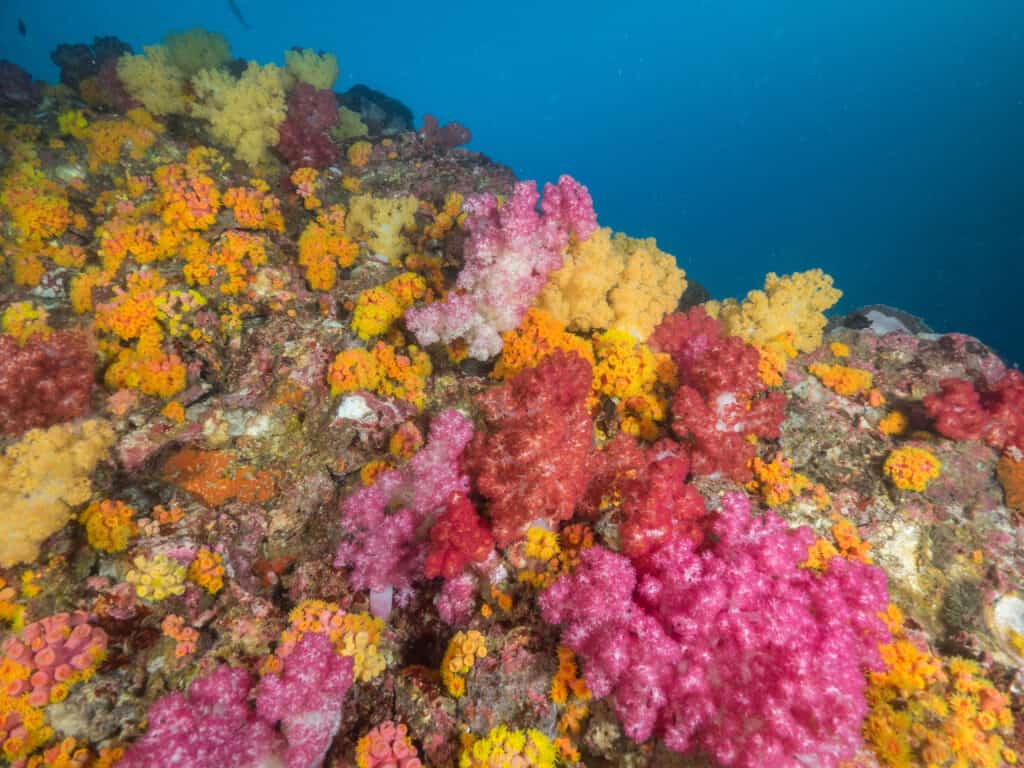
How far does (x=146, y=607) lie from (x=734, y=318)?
29.9 feet

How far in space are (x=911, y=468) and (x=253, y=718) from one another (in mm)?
8204

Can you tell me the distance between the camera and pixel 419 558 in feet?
18.4

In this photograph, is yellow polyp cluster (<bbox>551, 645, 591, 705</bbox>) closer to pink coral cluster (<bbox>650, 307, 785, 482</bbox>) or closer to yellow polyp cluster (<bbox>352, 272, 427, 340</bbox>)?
pink coral cluster (<bbox>650, 307, 785, 482</bbox>)

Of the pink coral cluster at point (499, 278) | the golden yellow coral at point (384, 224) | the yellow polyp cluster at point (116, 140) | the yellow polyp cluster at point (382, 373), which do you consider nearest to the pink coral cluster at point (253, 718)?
the yellow polyp cluster at point (382, 373)

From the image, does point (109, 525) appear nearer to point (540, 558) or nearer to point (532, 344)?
point (540, 558)

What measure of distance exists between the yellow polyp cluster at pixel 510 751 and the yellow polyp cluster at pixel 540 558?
4.45ft

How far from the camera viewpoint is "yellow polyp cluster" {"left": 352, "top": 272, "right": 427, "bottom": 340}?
24.3 feet

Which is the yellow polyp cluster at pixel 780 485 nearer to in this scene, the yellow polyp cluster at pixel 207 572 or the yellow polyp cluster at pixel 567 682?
the yellow polyp cluster at pixel 567 682

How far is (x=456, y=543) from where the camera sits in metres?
5.16

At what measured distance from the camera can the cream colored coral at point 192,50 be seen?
1080cm

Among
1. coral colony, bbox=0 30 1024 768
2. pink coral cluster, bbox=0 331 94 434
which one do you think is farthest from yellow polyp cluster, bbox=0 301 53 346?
pink coral cluster, bbox=0 331 94 434

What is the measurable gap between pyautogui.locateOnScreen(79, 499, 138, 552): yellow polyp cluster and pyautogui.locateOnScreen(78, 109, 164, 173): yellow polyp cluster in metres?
7.44

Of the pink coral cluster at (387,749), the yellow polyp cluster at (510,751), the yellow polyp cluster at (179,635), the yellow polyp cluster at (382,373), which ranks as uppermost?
the yellow polyp cluster at (382,373)

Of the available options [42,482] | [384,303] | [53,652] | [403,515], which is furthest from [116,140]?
[403,515]
